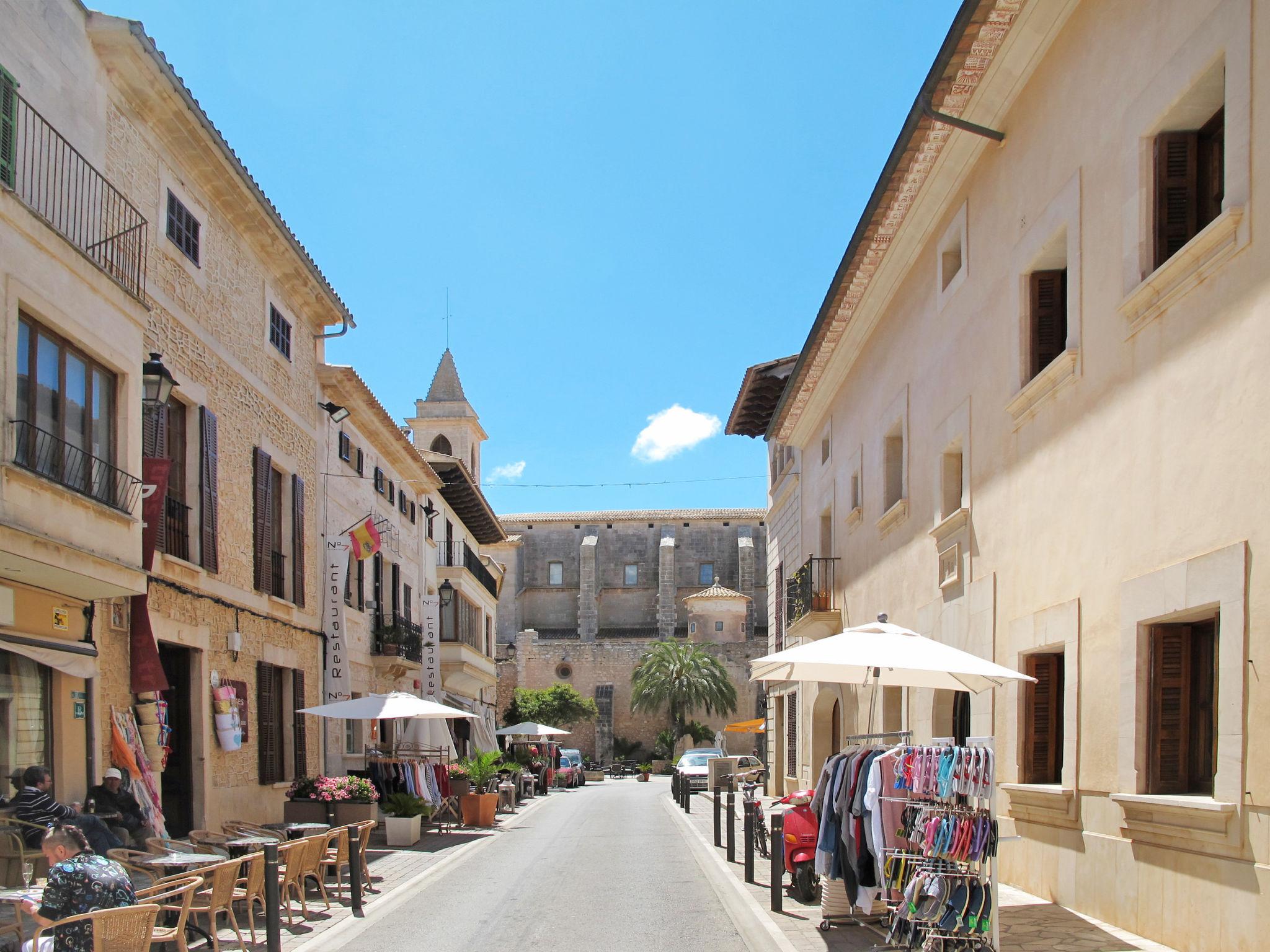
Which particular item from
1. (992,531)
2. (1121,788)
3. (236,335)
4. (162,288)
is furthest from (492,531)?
(1121,788)

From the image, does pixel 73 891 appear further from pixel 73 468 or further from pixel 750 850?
pixel 750 850

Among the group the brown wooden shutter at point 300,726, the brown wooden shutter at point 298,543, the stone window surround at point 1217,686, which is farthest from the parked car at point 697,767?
the stone window surround at point 1217,686

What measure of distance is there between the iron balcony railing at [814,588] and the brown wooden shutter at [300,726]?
29.3 ft

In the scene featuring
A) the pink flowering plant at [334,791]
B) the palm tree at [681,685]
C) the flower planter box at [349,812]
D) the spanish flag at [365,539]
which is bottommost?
the palm tree at [681,685]

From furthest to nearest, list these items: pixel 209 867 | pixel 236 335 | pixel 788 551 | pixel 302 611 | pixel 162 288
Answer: pixel 788 551, pixel 302 611, pixel 236 335, pixel 162 288, pixel 209 867

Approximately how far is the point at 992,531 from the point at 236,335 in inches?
456

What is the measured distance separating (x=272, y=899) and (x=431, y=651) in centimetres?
2415

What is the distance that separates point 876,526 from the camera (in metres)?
19.6

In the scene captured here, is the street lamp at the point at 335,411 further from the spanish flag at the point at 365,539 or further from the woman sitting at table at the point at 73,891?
the woman sitting at table at the point at 73,891

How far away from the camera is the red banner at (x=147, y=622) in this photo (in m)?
14.4

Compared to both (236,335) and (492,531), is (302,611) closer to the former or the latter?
(236,335)

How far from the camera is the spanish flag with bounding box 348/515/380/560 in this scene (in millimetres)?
23964

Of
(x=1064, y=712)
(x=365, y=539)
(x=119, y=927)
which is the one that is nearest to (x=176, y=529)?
(x=365, y=539)

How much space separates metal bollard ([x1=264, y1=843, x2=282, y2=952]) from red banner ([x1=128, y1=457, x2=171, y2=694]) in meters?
5.55
